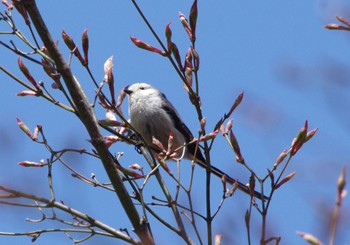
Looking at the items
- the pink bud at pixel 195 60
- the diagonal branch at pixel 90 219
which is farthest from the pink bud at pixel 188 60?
the diagonal branch at pixel 90 219

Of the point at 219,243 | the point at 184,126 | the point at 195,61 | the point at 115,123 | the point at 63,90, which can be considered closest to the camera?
the point at 219,243

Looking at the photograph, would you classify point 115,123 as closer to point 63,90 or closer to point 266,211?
point 63,90

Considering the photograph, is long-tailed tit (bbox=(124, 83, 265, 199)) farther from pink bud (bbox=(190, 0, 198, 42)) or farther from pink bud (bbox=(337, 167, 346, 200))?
pink bud (bbox=(337, 167, 346, 200))

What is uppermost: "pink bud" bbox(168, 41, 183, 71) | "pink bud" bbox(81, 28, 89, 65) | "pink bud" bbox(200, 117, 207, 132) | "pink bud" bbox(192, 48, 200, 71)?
"pink bud" bbox(81, 28, 89, 65)

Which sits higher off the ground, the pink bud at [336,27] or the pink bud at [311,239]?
the pink bud at [336,27]

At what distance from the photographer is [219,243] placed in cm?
232

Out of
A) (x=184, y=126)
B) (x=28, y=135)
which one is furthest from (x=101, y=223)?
(x=184, y=126)

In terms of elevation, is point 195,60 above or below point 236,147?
above

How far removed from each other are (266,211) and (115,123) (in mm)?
1000

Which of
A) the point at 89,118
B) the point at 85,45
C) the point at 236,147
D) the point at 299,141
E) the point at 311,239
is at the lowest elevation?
the point at 311,239

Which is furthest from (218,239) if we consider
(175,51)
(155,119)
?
(155,119)

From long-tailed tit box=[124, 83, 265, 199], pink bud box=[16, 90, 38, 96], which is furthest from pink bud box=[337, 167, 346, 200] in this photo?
long-tailed tit box=[124, 83, 265, 199]

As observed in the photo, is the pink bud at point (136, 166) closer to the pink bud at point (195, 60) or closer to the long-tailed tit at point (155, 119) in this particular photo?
the pink bud at point (195, 60)

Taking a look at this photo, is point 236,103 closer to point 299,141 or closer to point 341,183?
point 299,141
